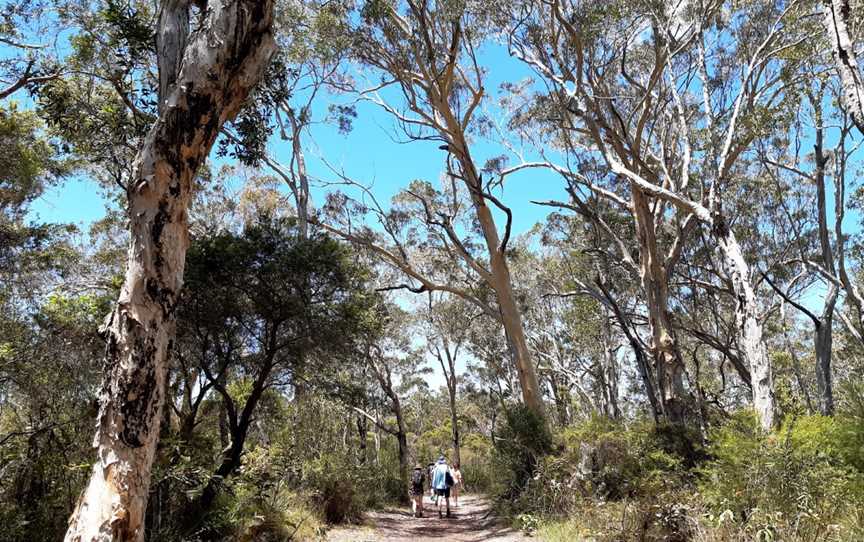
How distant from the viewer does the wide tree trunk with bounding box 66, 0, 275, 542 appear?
12.6ft

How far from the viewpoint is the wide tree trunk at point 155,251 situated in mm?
3846

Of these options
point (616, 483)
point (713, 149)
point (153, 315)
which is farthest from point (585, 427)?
point (153, 315)

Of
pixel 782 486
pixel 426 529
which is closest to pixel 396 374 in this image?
pixel 426 529

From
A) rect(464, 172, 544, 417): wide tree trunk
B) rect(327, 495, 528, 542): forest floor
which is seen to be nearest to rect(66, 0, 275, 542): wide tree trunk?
rect(327, 495, 528, 542): forest floor

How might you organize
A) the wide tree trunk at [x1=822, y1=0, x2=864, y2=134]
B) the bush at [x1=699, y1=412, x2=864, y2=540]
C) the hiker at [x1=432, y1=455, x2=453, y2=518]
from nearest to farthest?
1. the bush at [x1=699, y1=412, x2=864, y2=540]
2. the wide tree trunk at [x1=822, y1=0, x2=864, y2=134]
3. the hiker at [x1=432, y1=455, x2=453, y2=518]

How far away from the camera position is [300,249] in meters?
8.48

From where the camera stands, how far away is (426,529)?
1063 centimetres

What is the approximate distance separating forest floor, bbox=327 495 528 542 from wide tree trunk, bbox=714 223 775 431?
3900 mm

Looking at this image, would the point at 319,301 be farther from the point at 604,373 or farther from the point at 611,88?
the point at 604,373

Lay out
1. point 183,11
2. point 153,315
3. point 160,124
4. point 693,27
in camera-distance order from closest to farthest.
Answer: point 153,315 → point 160,124 → point 183,11 → point 693,27

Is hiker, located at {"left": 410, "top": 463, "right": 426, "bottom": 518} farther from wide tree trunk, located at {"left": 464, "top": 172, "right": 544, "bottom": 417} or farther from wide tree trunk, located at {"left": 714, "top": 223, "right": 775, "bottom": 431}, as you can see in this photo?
wide tree trunk, located at {"left": 714, "top": 223, "right": 775, "bottom": 431}

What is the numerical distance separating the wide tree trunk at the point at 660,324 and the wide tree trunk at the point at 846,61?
21.7 feet

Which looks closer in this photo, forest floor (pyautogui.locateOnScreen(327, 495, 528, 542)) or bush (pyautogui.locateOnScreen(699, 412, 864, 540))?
bush (pyautogui.locateOnScreen(699, 412, 864, 540))

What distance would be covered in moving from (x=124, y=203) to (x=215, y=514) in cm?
836
